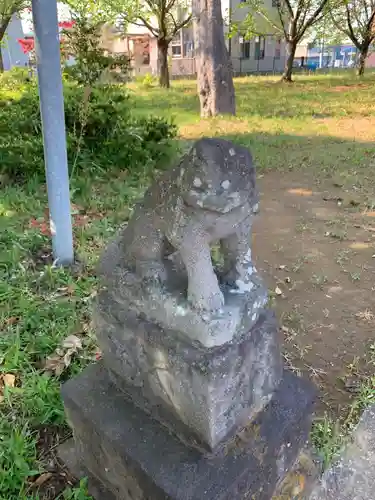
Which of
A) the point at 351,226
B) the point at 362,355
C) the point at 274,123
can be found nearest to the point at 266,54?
the point at 274,123

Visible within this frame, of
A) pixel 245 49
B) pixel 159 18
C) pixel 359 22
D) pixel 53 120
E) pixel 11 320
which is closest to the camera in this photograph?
pixel 11 320

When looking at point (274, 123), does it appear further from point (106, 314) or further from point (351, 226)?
point (106, 314)

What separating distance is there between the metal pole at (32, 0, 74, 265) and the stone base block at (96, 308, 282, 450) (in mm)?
1769

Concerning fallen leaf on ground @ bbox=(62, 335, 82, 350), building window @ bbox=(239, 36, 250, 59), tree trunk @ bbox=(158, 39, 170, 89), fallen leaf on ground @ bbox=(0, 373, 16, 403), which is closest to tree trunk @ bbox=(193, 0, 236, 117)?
tree trunk @ bbox=(158, 39, 170, 89)

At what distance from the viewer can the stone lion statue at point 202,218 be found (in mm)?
1271

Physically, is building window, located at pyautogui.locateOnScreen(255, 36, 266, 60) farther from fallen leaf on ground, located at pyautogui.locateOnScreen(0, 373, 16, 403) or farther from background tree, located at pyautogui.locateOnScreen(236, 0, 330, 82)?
fallen leaf on ground, located at pyautogui.locateOnScreen(0, 373, 16, 403)

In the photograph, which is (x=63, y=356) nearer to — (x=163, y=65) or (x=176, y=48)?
(x=163, y=65)

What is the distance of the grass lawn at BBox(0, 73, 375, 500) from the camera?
6.87 ft

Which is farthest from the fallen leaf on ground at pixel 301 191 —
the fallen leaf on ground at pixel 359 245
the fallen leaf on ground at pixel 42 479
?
the fallen leaf on ground at pixel 42 479

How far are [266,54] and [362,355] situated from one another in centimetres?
3034

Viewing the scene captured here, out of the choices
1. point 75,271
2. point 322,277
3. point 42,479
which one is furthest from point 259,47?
point 42,479

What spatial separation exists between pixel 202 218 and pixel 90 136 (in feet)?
14.9

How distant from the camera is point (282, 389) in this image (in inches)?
71.7

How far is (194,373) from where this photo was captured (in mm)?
1416
